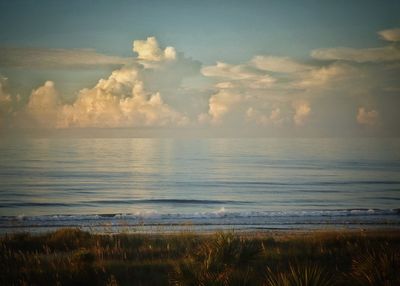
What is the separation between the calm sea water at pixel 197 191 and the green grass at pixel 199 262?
794 cm

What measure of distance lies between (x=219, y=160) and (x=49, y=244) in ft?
158

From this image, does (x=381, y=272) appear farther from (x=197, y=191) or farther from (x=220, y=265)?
(x=197, y=191)

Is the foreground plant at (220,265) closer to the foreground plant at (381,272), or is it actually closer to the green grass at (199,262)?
the green grass at (199,262)

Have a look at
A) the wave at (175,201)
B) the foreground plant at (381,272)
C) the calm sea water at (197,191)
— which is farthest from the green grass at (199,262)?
the wave at (175,201)

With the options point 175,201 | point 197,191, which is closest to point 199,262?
point 175,201

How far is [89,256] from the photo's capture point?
761 cm

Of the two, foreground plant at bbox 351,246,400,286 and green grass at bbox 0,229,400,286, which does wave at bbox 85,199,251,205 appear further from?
foreground plant at bbox 351,246,400,286

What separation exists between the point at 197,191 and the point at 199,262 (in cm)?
2874

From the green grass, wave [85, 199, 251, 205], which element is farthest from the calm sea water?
the green grass

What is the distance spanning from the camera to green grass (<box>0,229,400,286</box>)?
616 cm

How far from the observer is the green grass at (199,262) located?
616 cm

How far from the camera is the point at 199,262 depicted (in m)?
7.42

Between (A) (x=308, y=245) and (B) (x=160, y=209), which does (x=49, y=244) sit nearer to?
(A) (x=308, y=245)

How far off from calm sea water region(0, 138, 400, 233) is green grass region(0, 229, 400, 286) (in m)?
7.94
